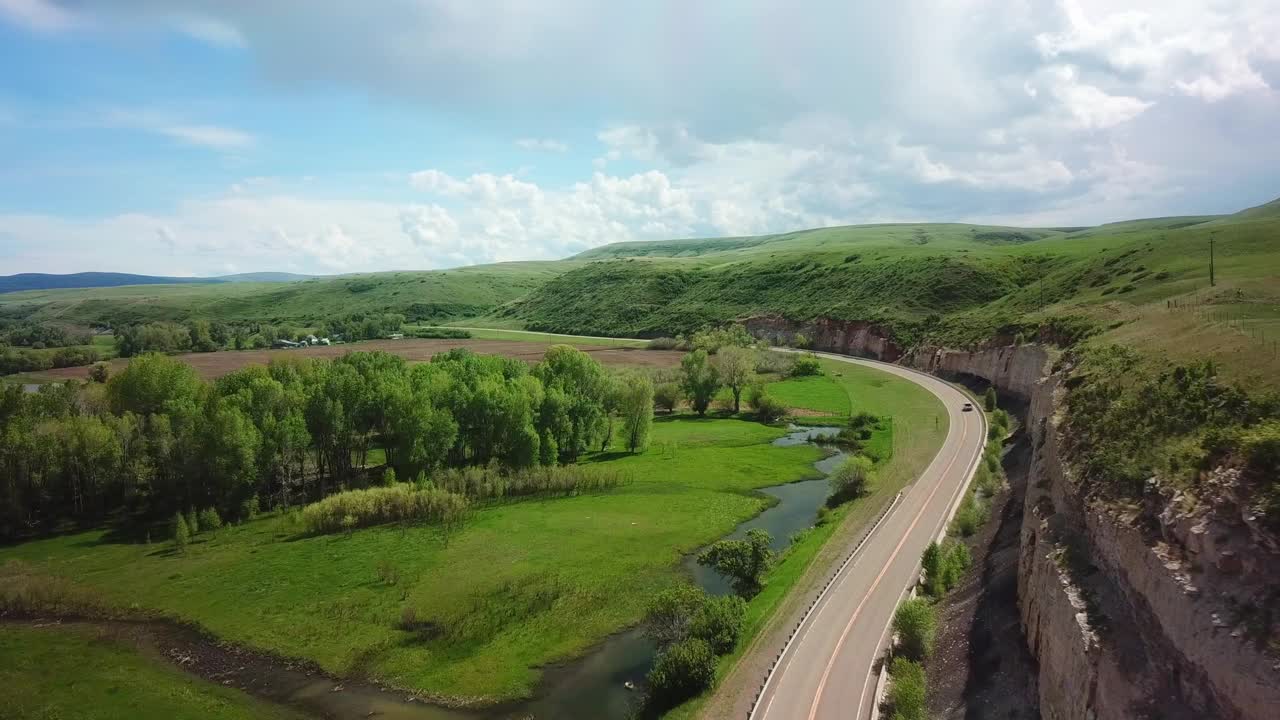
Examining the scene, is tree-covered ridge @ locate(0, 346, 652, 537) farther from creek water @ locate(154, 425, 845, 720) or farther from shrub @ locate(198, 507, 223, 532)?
creek water @ locate(154, 425, 845, 720)

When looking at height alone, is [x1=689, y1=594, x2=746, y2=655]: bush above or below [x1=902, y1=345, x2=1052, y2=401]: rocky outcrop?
below

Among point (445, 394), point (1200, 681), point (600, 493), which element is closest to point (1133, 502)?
point (1200, 681)

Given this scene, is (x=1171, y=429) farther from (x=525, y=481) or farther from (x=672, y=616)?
(x=525, y=481)

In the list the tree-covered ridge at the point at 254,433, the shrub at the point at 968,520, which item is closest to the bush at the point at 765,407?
the tree-covered ridge at the point at 254,433

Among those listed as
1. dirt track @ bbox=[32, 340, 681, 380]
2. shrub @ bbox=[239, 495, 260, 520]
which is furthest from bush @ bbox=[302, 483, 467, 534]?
dirt track @ bbox=[32, 340, 681, 380]

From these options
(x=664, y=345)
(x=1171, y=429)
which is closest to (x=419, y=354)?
(x=664, y=345)
